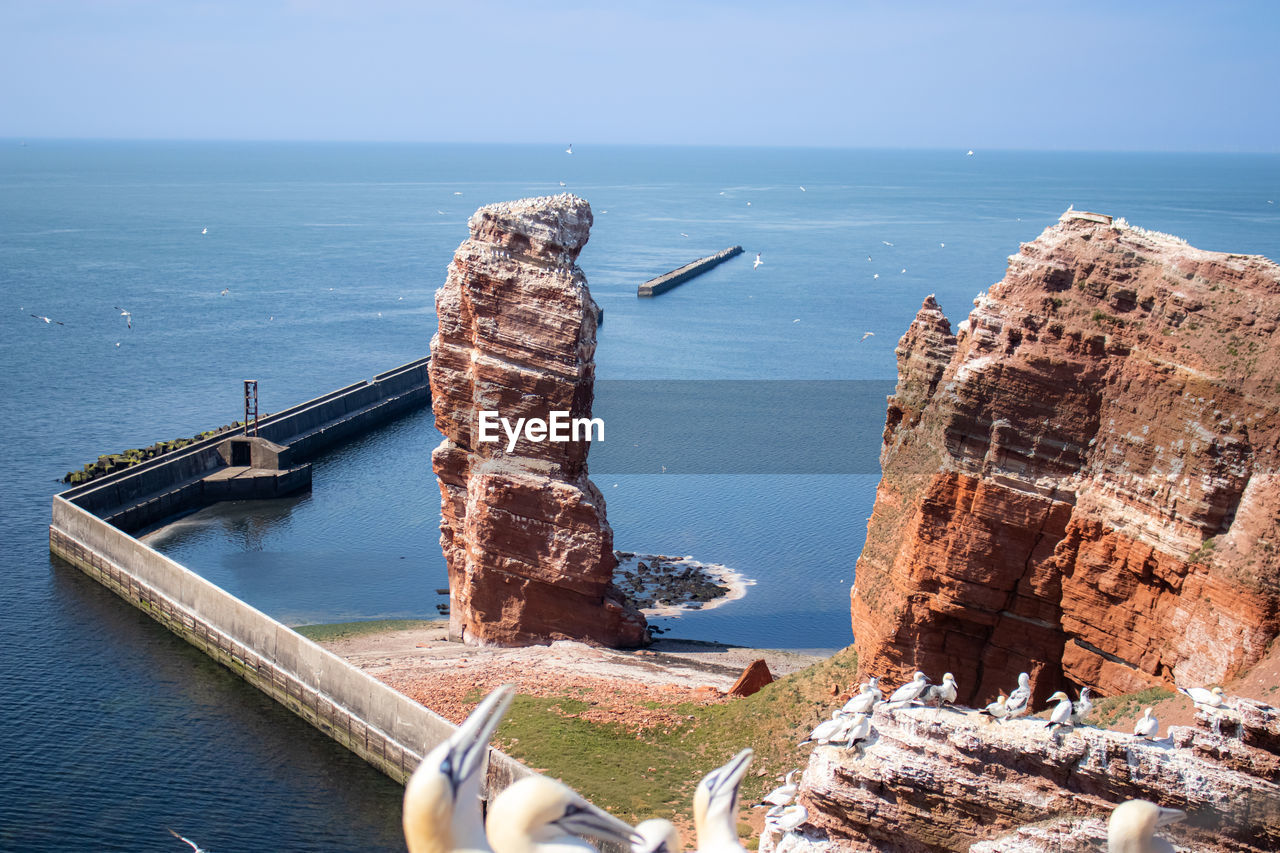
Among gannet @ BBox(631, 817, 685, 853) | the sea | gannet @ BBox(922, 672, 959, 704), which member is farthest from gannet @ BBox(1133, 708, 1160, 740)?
the sea

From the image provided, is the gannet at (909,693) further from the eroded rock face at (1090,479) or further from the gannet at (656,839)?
the gannet at (656,839)

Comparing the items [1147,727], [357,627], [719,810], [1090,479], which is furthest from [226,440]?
[719,810]

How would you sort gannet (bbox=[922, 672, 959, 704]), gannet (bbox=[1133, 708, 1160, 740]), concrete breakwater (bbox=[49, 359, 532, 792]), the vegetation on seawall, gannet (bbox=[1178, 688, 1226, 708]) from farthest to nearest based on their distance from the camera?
the vegetation on seawall, concrete breakwater (bbox=[49, 359, 532, 792]), gannet (bbox=[922, 672, 959, 704]), gannet (bbox=[1133, 708, 1160, 740]), gannet (bbox=[1178, 688, 1226, 708])

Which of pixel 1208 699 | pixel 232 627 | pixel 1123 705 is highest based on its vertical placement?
pixel 1208 699

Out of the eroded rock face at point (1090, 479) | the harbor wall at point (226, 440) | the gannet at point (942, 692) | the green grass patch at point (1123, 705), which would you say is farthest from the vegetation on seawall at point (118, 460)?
the green grass patch at point (1123, 705)

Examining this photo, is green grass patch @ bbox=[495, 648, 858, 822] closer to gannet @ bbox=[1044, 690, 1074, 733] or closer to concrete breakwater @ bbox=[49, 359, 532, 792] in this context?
concrete breakwater @ bbox=[49, 359, 532, 792]

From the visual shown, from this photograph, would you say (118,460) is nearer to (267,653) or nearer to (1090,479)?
(267,653)
